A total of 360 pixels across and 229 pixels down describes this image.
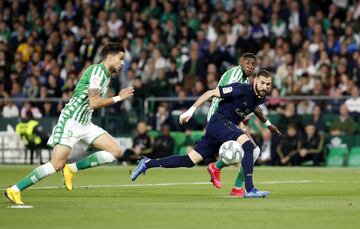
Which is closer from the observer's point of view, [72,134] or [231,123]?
[72,134]

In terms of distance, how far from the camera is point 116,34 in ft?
106

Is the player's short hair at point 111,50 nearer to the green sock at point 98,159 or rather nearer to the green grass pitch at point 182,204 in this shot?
the green sock at point 98,159

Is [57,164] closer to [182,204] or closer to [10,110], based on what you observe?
[182,204]

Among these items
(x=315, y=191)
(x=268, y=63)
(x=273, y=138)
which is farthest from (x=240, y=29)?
(x=315, y=191)

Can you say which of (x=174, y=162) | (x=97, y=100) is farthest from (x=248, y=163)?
(x=97, y=100)

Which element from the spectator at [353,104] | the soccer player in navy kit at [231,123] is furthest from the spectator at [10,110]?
the soccer player in navy kit at [231,123]

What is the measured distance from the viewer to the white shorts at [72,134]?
48.1 feet

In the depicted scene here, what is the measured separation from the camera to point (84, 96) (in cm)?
1520

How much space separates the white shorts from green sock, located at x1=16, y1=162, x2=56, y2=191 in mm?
660

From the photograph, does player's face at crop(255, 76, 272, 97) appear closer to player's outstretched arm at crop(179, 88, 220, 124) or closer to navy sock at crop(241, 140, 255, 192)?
player's outstretched arm at crop(179, 88, 220, 124)

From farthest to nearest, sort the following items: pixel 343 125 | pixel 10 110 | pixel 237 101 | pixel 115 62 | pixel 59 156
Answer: pixel 10 110, pixel 343 125, pixel 237 101, pixel 115 62, pixel 59 156

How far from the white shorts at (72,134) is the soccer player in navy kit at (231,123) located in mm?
1120

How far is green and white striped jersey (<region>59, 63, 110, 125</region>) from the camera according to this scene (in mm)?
14953

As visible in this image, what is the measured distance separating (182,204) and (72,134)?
2098 mm
